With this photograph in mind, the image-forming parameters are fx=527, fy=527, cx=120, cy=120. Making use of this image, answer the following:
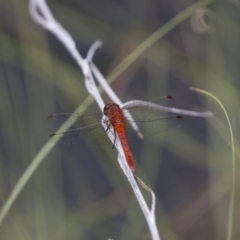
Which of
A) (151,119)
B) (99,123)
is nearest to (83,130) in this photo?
(99,123)

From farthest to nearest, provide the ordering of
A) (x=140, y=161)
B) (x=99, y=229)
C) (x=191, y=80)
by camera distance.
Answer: (x=191, y=80)
(x=140, y=161)
(x=99, y=229)

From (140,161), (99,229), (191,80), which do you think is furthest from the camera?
(191,80)

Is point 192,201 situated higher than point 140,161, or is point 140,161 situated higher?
point 140,161

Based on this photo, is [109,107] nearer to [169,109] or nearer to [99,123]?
[99,123]

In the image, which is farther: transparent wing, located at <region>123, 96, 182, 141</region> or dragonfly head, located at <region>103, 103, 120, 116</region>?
transparent wing, located at <region>123, 96, 182, 141</region>

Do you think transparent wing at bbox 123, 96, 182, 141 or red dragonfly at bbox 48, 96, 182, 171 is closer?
red dragonfly at bbox 48, 96, 182, 171

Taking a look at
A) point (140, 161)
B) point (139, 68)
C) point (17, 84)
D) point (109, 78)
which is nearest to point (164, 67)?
point (139, 68)

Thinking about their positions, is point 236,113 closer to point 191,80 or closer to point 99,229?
point 191,80
